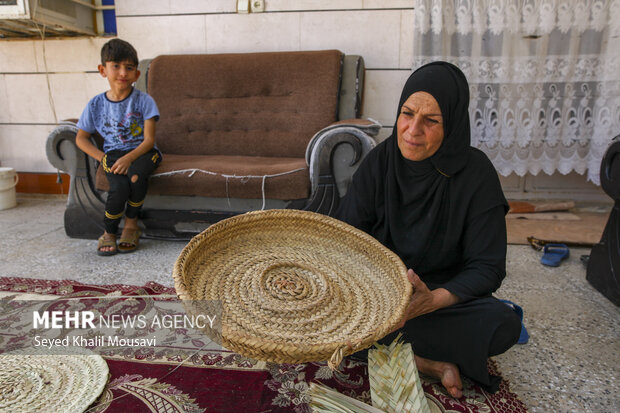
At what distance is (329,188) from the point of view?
85.4 inches

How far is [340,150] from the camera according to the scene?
A: 7.00 ft

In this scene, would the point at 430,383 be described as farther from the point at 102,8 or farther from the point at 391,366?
the point at 102,8

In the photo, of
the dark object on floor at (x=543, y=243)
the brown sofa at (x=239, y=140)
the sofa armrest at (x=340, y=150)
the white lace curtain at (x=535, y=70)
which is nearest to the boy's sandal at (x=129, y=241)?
the brown sofa at (x=239, y=140)

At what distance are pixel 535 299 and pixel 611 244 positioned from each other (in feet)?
1.30

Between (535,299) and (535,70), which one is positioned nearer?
A: (535,299)

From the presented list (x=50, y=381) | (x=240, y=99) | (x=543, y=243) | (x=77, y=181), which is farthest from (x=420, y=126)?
(x=77, y=181)

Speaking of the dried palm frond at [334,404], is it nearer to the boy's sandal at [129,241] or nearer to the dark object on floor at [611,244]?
the dark object on floor at [611,244]

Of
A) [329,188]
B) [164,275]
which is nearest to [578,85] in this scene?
[329,188]

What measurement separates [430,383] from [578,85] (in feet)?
8.25

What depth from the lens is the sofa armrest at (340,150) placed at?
2102 millimetres

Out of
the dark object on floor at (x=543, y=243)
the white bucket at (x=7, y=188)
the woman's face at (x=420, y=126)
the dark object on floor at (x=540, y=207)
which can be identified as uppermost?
the woman's face at (x=420, y=126)

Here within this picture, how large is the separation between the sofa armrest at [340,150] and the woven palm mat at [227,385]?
44.1 inches

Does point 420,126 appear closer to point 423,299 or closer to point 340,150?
point 423,299

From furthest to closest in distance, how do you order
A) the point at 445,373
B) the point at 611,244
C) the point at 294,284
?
the point at 611,244
the point at 445,373
the point at 294,284
